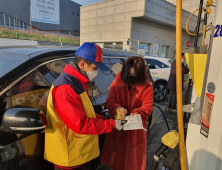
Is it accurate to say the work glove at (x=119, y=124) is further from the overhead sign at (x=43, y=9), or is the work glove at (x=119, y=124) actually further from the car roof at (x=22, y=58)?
the overhead sign at (x=43, y=9)

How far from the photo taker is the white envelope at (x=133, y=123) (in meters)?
1.79

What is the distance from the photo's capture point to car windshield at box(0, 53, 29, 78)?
57.3 inches

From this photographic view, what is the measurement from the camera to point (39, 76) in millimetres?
1633

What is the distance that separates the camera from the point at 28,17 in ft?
128

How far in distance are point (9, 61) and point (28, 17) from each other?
44.2 metres

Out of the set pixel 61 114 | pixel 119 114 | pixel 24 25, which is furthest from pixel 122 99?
pixel 24 25

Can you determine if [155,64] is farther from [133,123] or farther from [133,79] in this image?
[133,123]

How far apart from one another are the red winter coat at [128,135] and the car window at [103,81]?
293 mm

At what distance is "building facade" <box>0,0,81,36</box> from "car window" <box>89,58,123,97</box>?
36.8 metres

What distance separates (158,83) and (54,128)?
638 centimetres

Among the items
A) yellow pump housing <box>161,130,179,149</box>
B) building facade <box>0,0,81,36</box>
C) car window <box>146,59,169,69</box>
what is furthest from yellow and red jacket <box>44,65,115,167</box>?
Result: building facade <box>0,0,81,36</box>

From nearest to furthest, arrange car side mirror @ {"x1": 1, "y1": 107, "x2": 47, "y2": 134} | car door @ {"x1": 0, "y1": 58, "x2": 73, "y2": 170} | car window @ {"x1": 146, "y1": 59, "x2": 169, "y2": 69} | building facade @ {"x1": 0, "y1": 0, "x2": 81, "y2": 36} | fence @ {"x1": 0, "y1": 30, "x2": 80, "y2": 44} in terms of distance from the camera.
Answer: car side mirror @ {"x1": 1, "y1": 107, "x2": 47, "y2": 134} → car door @ {"x1": 0, "y1": 58, "x2": 73, "y2": 170} → car window @ {"x1": 146, "y1": 59, "x2": 169, "y2": 69} → fence @ {"x1": 0, "y1": 30, "x2": 80, "y2": 44} → building facade @ {"x1": 0, "y1": 0, "x2": 81, "y2": 36}

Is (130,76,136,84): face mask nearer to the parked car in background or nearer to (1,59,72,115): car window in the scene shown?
(1,59,72,115): car window

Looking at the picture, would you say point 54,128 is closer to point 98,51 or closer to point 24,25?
point 98,51
